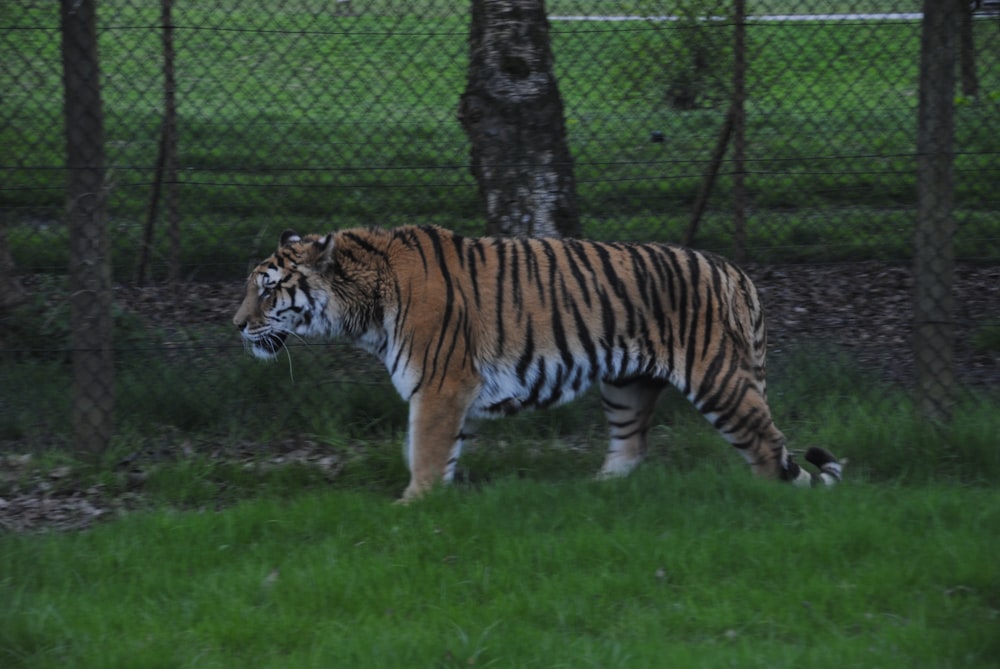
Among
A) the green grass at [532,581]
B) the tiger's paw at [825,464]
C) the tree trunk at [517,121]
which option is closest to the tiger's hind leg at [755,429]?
the tiger's paw at [825,464]

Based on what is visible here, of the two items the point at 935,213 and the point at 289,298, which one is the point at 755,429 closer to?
the point at 935,213

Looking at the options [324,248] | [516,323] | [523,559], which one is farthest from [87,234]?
[523,559]

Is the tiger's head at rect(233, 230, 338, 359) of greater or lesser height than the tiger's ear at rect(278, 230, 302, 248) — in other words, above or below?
below

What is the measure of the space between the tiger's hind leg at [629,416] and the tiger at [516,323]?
17 cm

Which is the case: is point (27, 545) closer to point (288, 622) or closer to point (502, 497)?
point (288, 622)

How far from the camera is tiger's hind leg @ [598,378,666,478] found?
6340 mm

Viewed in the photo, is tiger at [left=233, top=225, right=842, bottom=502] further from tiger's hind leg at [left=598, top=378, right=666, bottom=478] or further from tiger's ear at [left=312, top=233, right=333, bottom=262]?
tiger's hind leg at [left=598, top=378, right=666, bottom=478]

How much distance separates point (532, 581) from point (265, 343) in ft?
7.84

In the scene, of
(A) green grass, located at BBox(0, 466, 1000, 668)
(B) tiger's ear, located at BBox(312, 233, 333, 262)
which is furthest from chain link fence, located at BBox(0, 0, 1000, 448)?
(A) green grass, located at BBox(0, 466, 1000, 668)

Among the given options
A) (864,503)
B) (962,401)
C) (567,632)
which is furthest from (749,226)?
(567,632)

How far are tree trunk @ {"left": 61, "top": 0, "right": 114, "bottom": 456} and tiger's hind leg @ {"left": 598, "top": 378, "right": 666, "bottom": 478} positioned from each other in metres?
2.87

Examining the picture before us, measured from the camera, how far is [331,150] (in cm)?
927

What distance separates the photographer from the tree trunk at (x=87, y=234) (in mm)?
6082

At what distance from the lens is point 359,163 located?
948 centimetres
